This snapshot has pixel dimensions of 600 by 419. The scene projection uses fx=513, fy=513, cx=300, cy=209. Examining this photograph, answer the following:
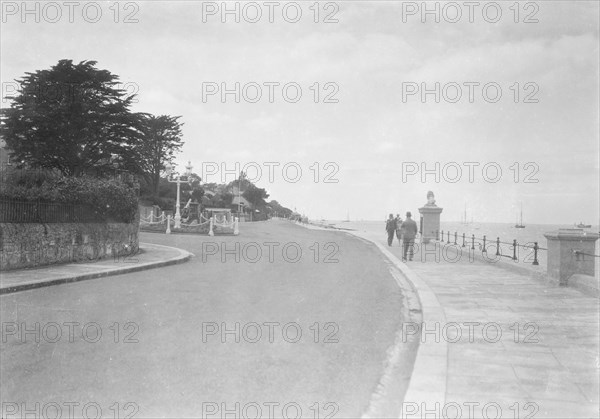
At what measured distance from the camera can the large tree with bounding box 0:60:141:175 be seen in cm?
2564

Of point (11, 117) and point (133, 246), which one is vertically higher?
point (11, 117)

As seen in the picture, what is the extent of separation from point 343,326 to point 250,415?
325 centimetres

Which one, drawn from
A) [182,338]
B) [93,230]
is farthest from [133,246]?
[182,338]

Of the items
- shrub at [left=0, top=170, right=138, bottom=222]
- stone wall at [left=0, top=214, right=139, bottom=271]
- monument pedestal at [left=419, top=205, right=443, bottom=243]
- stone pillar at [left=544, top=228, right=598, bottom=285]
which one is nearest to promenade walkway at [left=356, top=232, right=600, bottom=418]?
stone pillar at [left=544, top=228, right=598, bottom=285]

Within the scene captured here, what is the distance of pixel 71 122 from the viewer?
26422 millimetres

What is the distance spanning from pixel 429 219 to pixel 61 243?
64.1 feet

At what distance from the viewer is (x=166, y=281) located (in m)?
12.0

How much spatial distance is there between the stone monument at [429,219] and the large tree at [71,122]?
16231 millimetres

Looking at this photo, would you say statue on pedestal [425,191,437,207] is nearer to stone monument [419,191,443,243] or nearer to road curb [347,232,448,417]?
stone monument [419,191,443,243]

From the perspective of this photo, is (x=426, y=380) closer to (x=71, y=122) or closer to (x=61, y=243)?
(x=61, y=243)

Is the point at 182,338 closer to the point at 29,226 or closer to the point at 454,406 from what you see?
the point at 454,406

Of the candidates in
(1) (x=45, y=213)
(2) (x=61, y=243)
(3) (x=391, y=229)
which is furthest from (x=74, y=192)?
(3) (x=391, y=229)

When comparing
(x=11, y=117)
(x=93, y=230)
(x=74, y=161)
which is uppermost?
(x=11, y=117)

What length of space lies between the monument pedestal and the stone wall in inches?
630
